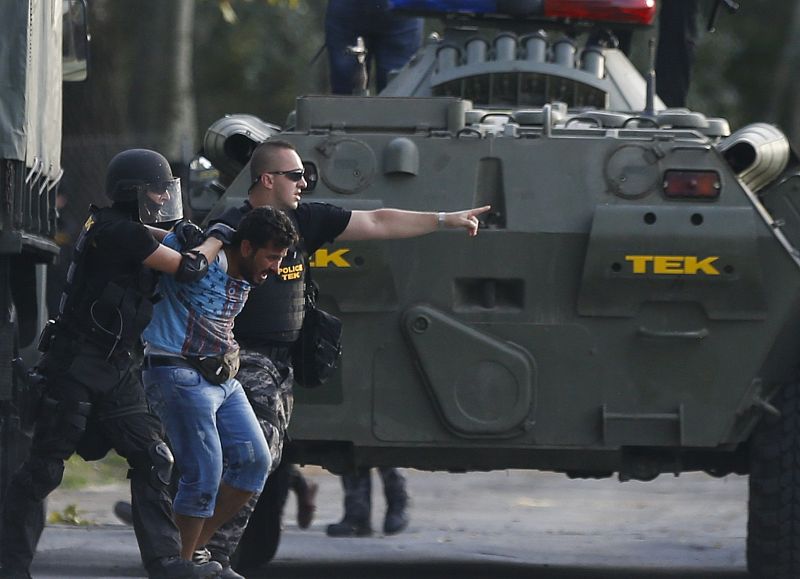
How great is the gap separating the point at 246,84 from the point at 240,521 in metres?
27.0

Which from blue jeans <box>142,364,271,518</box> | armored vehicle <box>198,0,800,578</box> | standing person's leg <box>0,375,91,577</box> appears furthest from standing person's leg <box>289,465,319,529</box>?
blue jeans <box>142,364,271,518</box>

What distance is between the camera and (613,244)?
8.26 meters

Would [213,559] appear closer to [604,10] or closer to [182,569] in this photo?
[182,569]

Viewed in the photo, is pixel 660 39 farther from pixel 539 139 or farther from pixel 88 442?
pixel 88 442

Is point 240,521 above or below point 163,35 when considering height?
below

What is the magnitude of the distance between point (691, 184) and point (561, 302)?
69cm

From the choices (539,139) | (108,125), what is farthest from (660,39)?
(108,125)

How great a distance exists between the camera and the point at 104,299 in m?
7.47

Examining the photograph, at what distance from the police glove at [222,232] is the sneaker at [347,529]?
3964mm

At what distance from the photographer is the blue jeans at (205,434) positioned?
7371 mm

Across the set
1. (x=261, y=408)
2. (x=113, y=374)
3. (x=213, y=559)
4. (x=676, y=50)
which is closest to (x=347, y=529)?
(x=676, y=50)

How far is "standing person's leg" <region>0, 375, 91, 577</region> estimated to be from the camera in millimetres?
7504

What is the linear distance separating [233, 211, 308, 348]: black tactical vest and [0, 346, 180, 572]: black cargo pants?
1.46 ft

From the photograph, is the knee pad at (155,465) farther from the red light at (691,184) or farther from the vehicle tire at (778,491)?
the vehicle tire at (778,491)
